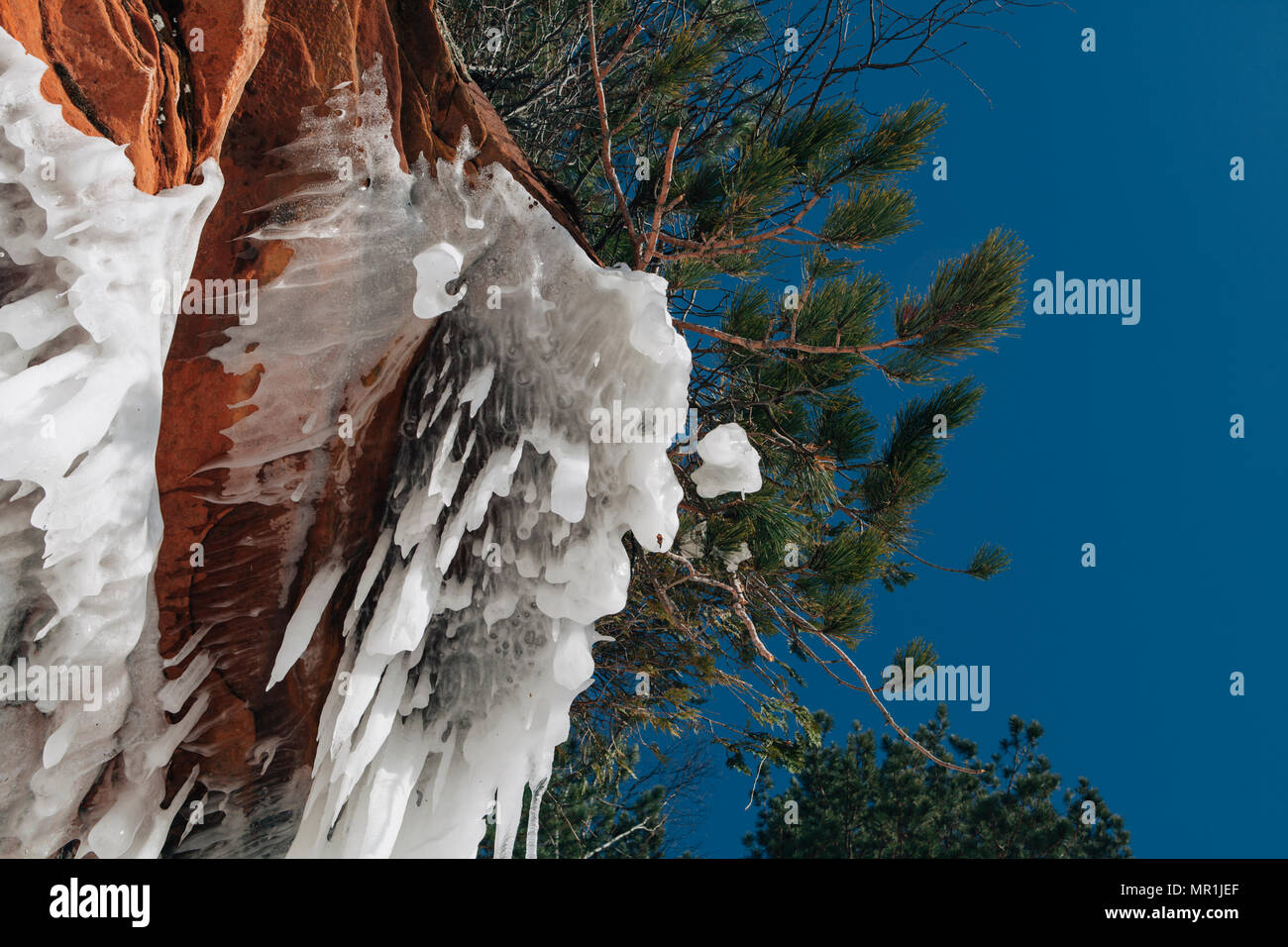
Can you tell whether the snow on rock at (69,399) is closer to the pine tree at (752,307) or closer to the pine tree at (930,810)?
the pine tree at (752,307)

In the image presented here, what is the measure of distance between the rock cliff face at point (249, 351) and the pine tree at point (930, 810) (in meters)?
7.24

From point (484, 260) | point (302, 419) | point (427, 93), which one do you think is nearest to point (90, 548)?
point (302, 419)

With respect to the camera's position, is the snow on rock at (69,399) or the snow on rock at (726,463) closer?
the snow on rock at (69,399)

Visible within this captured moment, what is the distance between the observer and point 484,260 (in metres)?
2.47

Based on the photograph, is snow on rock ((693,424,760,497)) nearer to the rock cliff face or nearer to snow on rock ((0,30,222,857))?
the rock cliff face

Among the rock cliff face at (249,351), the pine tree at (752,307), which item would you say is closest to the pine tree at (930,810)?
the pine tree at (752,307)

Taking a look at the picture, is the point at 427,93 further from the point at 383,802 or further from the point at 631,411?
the point at 383,802

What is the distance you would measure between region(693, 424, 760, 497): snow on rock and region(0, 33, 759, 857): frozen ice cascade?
433 millimetres

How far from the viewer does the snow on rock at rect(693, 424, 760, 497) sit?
283 cm

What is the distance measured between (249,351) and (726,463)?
1.59m

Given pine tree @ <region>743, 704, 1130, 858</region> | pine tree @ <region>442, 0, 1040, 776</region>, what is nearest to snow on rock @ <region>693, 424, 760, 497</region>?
pine tree @ <region>442, 0, 1040, 776</region>

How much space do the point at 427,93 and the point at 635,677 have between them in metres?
3.07

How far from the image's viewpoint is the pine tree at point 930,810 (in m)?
9.27

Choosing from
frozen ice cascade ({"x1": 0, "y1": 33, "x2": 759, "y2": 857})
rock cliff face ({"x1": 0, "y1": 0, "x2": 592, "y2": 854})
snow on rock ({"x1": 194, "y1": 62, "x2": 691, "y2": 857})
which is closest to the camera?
rock cliff face ({"x1": 0, "y1": 0, "x2": 592, "y2": 854})
